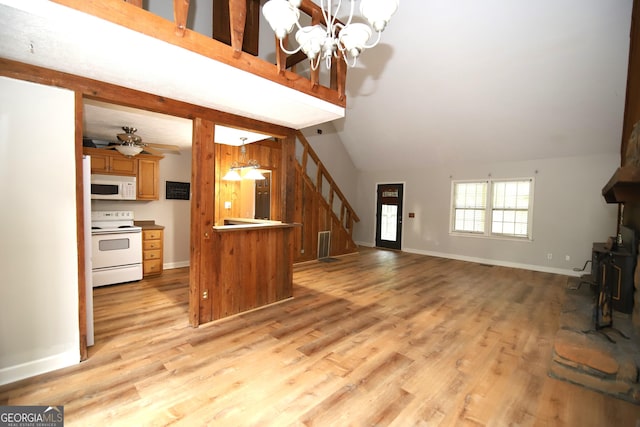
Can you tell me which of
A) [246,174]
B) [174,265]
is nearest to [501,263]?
[246,174]

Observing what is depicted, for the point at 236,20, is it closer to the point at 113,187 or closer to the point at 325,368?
the point at 325,368

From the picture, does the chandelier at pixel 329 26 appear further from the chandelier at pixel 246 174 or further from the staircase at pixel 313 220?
the staircase at pixel 313 220

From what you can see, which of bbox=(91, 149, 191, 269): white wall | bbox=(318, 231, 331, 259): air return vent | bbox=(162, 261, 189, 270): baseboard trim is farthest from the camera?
bbox=(318, 231, 331, 259): air return vent

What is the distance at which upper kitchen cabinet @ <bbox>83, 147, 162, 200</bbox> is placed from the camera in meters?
4.34

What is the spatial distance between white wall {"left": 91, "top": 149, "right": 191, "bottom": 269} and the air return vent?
113 inches

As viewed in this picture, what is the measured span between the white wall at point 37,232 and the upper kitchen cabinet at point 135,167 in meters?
2.56

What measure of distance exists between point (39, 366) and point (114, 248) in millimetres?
2291

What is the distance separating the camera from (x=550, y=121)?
5059mm

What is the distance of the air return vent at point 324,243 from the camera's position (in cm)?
658

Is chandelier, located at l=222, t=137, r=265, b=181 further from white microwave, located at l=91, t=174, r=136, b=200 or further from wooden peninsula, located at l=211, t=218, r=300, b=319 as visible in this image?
white microwave, located at l=91, t=174, r=136, b=200

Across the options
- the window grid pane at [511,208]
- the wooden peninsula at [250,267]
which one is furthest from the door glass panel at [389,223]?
the wooden peninsula at [250,267]

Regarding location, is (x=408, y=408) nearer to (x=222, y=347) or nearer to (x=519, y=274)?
(x=222, y=347)

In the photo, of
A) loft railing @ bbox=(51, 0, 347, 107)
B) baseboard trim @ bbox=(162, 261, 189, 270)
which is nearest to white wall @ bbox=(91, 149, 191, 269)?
baseboard trim @ bbox=(162, 261, 189, 270)

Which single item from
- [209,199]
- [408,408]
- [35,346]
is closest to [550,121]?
[408,408]
